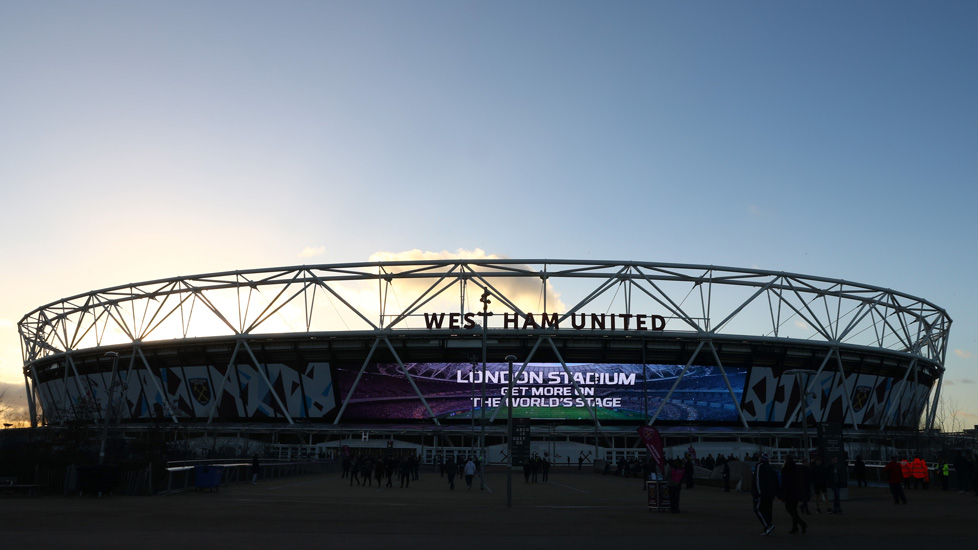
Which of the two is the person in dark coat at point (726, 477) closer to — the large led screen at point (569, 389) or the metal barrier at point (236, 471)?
the metal barrier at point (236, 471)

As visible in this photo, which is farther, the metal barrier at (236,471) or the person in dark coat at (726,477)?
the person in dark coat at (726,477)

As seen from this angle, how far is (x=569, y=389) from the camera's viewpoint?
68.9 metres

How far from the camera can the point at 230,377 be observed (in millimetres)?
71875

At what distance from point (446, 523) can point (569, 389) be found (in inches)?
1981

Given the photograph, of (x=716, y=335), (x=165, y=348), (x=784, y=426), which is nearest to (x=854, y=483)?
(x=716, y=335)

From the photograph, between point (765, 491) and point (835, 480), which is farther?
point (835, 480)

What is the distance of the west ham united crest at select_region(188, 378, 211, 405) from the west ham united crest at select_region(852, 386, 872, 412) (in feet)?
192

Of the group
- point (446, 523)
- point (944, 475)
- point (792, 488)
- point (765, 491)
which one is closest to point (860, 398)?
point (944, 475)

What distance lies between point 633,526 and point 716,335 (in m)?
49.6

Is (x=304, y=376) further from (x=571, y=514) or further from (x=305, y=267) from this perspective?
(x=571, y=514)

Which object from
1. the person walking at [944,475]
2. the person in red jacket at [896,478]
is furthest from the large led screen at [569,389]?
the person in red jacket at [896,478]

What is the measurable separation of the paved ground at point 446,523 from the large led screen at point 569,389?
38.3m

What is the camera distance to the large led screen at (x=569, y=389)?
68875 mm

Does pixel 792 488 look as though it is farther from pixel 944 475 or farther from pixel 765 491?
pixel 944 475
